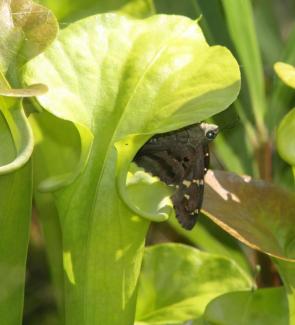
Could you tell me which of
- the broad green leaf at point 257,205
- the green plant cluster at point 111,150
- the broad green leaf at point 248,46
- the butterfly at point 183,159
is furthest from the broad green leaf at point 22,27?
the broad green leaf at point 248,46

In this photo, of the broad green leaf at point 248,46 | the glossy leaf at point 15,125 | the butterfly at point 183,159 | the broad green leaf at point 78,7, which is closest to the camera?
the glossy leaf at point 15,125

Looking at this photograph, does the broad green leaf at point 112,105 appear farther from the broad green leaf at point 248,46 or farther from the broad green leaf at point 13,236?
the broad green leaf at point 248,46

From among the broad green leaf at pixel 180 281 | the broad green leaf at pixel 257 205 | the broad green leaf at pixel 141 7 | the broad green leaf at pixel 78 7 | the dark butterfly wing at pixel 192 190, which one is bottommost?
the broad green leaf at pixel 180 281

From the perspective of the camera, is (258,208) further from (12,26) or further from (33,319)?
(33,319)

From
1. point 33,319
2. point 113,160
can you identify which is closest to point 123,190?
point 113,160

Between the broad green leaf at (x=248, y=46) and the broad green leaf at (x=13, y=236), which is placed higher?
the broad green leaf at (x=13, y=236)

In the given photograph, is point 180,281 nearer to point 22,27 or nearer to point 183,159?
point 183,159

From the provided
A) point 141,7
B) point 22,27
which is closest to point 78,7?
point 141,7
